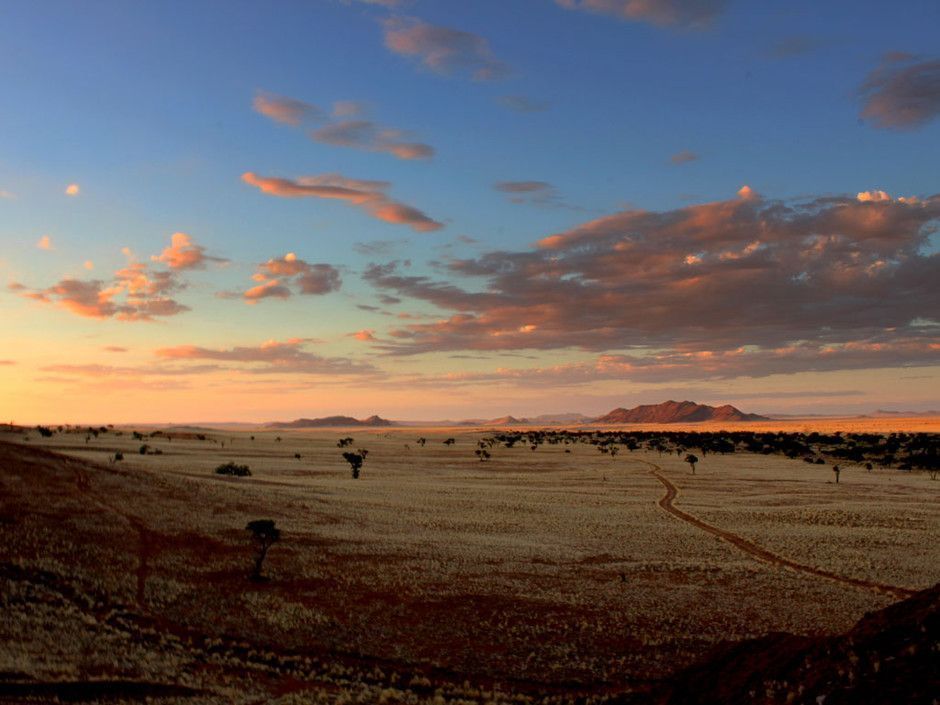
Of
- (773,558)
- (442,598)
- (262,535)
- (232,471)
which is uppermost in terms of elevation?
(262,535)

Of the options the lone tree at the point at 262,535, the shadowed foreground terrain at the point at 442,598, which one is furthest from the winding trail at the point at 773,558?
the lone tree at the point at 262,535

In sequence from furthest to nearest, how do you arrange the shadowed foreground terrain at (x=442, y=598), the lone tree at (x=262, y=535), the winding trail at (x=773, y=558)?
the winding trail at (x=773, y=558) < the lone tree at (x=262, y=535) < the shadowed foreground terrain at (x=442, y=598)

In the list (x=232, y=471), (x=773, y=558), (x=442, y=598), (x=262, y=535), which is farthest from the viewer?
(x=232, y=471)

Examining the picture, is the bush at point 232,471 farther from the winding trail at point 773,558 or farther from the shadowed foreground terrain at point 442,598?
the winding trail at point 773,558

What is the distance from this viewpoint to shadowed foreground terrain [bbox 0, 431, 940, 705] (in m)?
17.0

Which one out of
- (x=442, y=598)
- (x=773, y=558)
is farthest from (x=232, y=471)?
(x=773, y=558)

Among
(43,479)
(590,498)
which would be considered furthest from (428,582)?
(590,498)

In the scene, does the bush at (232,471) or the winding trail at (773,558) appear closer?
the winding trail at (773,558)

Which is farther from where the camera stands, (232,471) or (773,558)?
(232,471)

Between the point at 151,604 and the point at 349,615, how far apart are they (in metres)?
7.24

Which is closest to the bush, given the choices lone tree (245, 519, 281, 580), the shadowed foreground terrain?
→ the shadowed foreground terrain

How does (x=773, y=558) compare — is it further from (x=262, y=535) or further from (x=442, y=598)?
(x=262, y=535)

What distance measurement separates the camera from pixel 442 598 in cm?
2803

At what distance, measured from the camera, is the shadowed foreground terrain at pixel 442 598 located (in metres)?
17.0
